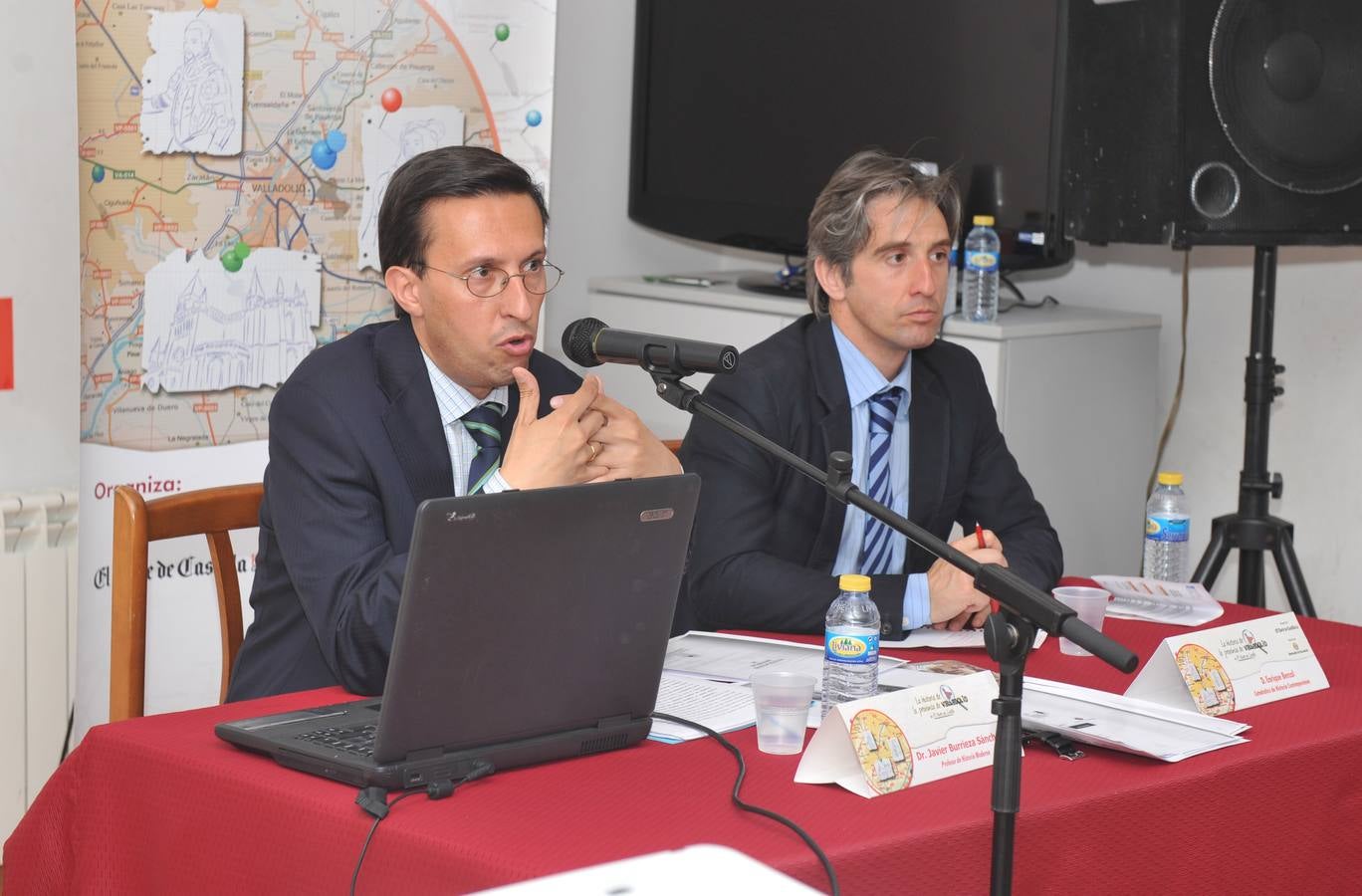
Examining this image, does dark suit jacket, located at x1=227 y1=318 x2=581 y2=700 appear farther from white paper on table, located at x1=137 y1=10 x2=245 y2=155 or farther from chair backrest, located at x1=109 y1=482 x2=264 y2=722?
white paper on table, located at x1=137 y1=10 x2=245 y2=155

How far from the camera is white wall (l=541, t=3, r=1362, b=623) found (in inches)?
136

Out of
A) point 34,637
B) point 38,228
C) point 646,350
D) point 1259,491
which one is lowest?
point 34,637

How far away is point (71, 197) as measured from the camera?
9.35 feet

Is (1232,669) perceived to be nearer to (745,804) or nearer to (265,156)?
(745,804)

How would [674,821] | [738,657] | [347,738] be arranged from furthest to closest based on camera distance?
[738,657], [347,738], [674,821]

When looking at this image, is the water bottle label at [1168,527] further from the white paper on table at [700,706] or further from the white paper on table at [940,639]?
the white paper on table at [700,706]

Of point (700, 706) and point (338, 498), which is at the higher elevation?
point (338, 498)

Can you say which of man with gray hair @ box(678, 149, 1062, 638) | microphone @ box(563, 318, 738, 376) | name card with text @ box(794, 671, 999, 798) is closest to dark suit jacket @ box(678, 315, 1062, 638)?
man with gray hair @ box(678, 149, 1062, 638)

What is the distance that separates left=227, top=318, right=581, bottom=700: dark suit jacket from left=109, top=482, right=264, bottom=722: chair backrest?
0.07m

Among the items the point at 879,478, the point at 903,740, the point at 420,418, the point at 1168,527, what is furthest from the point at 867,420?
the point at 903,740

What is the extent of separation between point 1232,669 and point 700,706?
614 millimetres

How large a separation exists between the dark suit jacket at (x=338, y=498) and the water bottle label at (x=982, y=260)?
161 cm

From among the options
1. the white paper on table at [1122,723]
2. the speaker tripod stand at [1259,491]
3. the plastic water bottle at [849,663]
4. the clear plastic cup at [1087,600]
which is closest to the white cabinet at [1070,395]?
the speaker tripod stand at [1259,491]

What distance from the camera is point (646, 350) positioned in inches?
61.7
